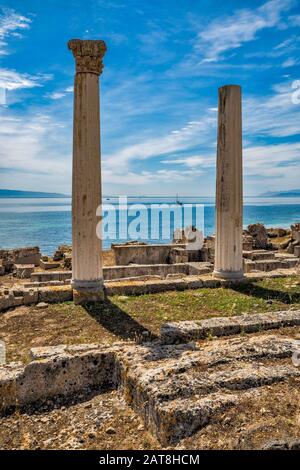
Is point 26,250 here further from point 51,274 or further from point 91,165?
point 91,165

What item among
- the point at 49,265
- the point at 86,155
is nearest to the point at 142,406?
the point at 86,155

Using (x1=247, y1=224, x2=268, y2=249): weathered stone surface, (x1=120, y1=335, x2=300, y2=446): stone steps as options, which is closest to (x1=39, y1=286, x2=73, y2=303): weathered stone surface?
(x1=120, y1=335, x2=300, y2=446): stone steps

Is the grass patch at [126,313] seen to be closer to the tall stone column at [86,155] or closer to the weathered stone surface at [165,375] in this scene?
the tall stone column at [86,155]

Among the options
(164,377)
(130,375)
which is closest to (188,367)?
(164,377)

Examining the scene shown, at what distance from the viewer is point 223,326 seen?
6.21 m

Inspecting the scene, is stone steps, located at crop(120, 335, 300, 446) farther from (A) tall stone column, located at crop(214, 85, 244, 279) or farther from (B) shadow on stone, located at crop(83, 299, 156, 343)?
(A) tall stone column, located at crop(214, 85, 244, 279)

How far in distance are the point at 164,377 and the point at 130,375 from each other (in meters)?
0.47

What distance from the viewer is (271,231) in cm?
3294

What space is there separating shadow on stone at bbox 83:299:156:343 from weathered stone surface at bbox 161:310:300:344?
67cm

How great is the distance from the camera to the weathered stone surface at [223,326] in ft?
19.1

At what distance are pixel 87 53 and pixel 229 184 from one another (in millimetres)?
4658

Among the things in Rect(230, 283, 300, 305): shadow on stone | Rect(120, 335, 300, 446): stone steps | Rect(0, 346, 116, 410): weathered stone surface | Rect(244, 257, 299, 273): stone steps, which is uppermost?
Rect(244, 257, 299, 273): stone steps

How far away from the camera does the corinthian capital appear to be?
867 centimetres

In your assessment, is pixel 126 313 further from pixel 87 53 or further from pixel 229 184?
pixel 87 53
